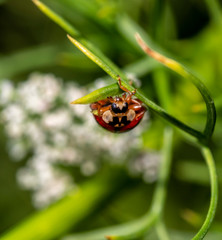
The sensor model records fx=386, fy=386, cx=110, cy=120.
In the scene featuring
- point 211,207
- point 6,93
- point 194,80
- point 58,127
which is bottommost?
point 211,207

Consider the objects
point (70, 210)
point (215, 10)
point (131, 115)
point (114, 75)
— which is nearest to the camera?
point (114, 75)

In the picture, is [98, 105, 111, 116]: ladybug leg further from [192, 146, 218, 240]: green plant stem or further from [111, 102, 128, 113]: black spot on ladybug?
[192, 146, 218, 240]: green plant stem

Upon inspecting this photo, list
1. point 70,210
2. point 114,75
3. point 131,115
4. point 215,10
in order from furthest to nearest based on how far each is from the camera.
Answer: point 215,10
point 70,210
point 131,115
point 114,75

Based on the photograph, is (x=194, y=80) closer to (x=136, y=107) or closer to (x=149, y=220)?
(x=136, y=107)

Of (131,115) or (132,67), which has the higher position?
(132,67)

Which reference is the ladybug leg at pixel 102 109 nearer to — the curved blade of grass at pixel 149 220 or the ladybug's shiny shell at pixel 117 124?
the ladybug's shiny shell at pixel 117 124

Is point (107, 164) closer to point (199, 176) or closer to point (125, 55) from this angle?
point (199, 176)

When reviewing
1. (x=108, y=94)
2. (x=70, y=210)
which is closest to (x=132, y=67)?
(x=70, y=210)

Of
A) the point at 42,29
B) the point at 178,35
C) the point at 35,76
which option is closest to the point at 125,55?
the point at 178,35

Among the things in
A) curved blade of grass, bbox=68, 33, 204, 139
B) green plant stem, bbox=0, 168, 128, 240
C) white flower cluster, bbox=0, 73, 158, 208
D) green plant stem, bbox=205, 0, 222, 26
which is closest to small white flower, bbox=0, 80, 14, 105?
white flower cluster, bbox=0, 73, 158, 208
